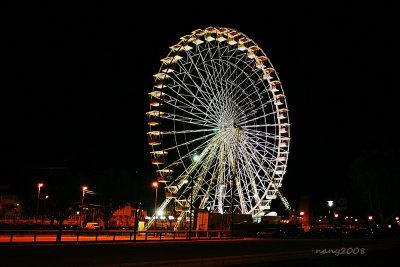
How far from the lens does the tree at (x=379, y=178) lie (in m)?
64.2

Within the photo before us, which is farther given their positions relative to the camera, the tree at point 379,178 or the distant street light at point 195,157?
the tree at point 379,178

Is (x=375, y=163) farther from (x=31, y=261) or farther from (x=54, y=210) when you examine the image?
(x=31, y=261)

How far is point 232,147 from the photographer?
41812 mm

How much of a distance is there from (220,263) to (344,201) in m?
7.38

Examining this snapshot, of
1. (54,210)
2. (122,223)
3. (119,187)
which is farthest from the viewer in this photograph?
(119,187)

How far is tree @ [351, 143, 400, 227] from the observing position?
64.2m

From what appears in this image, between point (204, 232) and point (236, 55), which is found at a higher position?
point (236, 55)

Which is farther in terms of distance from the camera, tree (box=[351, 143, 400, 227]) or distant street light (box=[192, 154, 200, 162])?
tree (box=[351, 143, 400, 227])

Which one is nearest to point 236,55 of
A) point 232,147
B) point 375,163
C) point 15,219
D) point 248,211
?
point 232,147

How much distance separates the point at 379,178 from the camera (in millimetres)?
64812

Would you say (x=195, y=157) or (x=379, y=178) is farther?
(x=379, y=178)

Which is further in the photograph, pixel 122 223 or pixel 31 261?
pixel 122 223

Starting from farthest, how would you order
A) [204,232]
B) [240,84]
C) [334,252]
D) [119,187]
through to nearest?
[119,187] → [240,84] → [204,232] → [334,252]

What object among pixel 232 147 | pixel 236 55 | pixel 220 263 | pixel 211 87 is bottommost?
pixel 220 263
